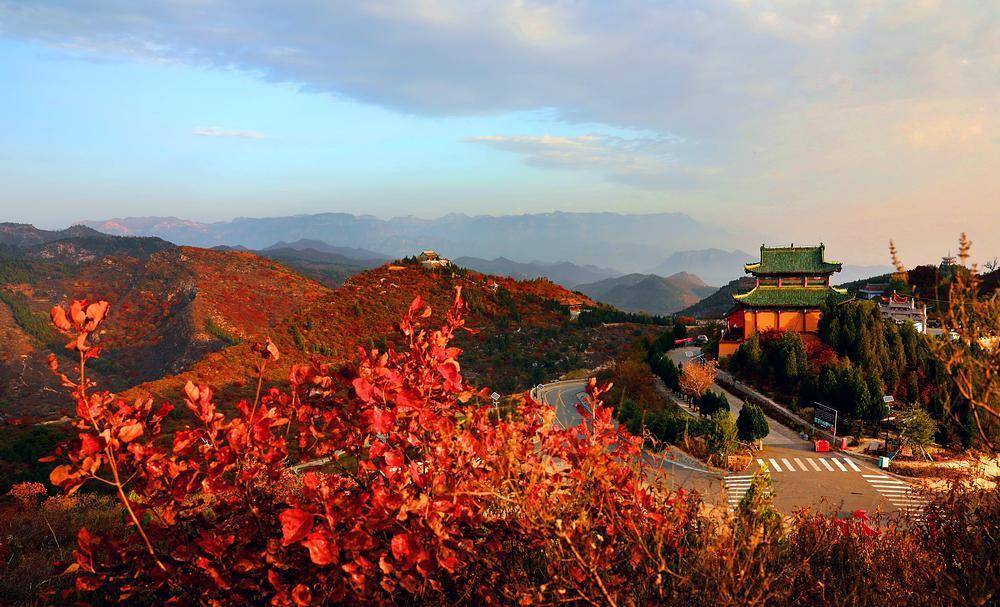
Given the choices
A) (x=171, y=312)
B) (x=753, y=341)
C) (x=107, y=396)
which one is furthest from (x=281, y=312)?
(x=107, y=396)

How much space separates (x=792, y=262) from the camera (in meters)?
27.5

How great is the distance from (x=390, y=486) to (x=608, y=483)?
1.28 meters

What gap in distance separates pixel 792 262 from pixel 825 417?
9818 millimetres

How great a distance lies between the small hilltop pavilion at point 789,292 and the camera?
26797 millimetres

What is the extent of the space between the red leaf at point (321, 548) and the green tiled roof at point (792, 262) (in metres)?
28.6

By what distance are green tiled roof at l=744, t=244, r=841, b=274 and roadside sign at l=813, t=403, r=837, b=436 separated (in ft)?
27.9

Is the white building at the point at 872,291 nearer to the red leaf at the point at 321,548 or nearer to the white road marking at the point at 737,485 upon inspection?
the white road marking at the point at 737,485

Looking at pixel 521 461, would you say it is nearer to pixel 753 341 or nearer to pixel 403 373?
pixel 403 373

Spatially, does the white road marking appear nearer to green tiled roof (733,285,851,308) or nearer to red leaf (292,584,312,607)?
green tiled roof (733,285,851,308)

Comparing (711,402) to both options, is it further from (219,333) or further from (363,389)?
(219,333)

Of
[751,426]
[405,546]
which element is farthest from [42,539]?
[751,426]

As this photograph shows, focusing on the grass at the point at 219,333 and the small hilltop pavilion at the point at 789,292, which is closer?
the small hilltop pavilion at the point at 789,292

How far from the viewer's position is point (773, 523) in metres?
4.04

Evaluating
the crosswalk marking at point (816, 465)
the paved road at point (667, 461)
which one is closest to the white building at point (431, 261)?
the paved road at point (667, 461)
